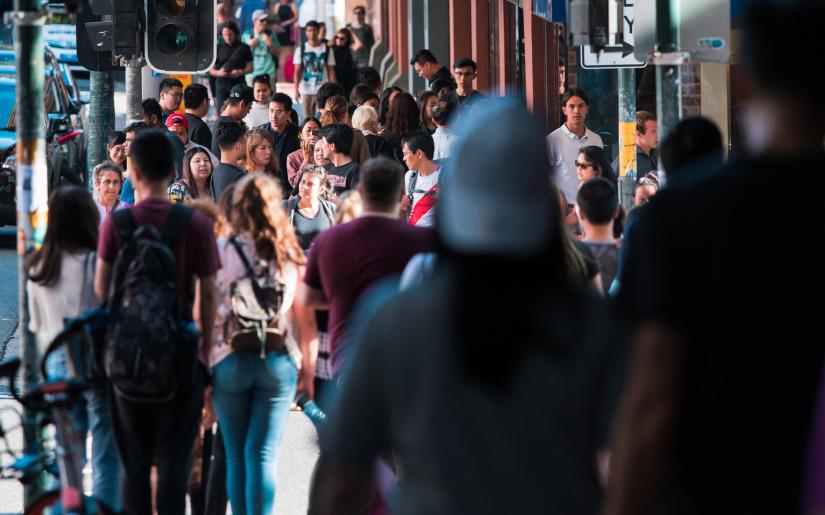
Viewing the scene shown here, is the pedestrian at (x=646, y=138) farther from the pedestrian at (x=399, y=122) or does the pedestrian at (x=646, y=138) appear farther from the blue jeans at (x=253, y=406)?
the blue jeans at (x=253, y=406)

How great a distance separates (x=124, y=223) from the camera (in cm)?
597

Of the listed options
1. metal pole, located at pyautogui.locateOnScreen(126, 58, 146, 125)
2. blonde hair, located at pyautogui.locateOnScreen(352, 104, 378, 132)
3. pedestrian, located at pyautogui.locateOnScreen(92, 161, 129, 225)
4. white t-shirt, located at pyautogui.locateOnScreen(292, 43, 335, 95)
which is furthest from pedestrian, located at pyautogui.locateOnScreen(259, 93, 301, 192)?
white t-shirt, located at pyautogui.locateOnScreen(292, 43, 335, 95)

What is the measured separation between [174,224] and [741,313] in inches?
131

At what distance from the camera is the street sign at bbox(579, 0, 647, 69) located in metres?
10.5

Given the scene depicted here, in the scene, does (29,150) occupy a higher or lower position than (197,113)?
lower

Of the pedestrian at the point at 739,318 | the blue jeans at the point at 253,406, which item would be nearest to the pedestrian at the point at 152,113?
the blue jeans at the point at 253,406

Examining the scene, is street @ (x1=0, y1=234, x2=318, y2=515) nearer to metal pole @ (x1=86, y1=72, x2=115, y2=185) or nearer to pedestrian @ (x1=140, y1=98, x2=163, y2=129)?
metal pole @ (x1=86, y1=72, x2=115, y2=185)

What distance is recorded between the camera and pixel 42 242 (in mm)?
6520

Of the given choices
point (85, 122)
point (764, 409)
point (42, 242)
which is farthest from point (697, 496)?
point (85, 122)

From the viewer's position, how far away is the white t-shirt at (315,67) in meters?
27.5

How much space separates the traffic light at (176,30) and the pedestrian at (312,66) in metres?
12.9

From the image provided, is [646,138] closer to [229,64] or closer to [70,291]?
[70,291]

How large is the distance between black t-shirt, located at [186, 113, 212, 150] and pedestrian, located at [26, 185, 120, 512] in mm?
8496

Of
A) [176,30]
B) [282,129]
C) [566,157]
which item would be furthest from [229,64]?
[566,157]
